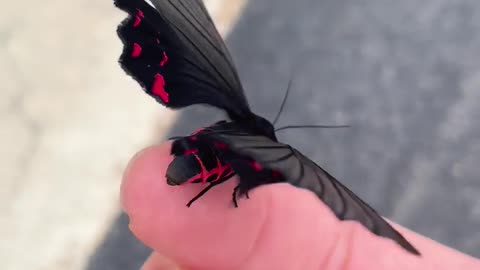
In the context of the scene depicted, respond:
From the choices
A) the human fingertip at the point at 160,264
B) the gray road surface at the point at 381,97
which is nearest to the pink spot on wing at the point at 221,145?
the human fingertip at the point at 160,264

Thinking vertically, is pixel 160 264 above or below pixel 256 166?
below

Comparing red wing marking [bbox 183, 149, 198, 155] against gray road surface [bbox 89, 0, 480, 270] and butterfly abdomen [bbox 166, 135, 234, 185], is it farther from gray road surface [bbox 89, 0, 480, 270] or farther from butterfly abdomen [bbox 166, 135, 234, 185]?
gray road surface [bbox 89, 0, 480, 270]

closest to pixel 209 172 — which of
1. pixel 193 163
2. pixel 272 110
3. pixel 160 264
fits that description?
pixel 193 163

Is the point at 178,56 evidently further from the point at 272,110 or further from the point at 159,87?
the point at 272,110

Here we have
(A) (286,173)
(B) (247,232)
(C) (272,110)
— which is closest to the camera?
(A) (286,173)

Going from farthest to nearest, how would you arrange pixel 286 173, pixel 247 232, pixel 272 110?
pixel 272 110
pixel 247 232
pixel 286 173

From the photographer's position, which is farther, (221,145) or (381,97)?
(381,97)

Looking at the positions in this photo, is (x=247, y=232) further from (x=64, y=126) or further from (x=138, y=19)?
(x=64, y=126)
